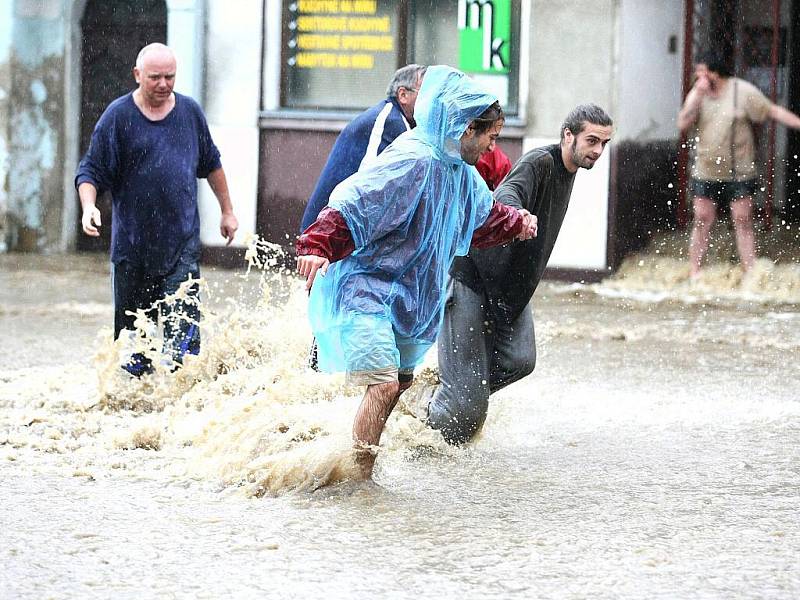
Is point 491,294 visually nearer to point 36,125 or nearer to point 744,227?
point 744,227

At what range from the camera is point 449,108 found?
17.0 feet

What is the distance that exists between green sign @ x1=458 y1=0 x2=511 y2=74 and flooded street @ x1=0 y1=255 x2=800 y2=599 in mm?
5016

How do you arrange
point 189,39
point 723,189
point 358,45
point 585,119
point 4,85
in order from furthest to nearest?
point 4,85, point 358,45, point 189,39, point 723,189, point 585,119

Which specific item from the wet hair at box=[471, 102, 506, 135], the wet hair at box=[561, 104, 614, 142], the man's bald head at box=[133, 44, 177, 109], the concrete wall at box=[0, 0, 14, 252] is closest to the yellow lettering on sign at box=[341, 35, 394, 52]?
the concrete wall at box=[0, 0, 14, 252]

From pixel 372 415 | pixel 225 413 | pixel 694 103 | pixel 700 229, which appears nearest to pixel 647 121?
pixel 694 103

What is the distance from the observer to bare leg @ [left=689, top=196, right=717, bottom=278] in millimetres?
12109

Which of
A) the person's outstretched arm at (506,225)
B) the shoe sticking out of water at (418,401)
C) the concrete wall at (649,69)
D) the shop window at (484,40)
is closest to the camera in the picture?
the person's outstretched arm at (506,225)

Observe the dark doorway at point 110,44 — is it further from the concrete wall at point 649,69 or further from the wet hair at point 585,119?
the wet hair at point 585,119

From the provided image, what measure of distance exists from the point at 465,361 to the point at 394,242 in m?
0.97

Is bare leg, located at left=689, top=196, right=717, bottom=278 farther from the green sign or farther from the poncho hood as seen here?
the poncho hood

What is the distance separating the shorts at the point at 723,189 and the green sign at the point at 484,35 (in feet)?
7.75

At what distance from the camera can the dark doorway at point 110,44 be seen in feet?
49.0

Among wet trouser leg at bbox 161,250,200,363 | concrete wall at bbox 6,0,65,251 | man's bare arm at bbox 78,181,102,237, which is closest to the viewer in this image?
man's bare arm at bbox 78,181,102,237

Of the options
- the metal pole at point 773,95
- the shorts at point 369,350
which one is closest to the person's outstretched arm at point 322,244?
the shorts at point 369,350
